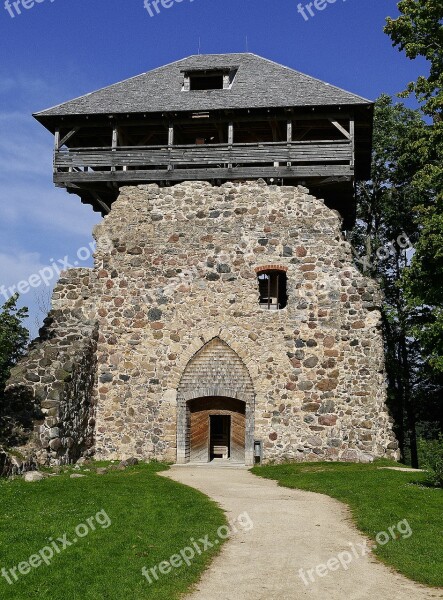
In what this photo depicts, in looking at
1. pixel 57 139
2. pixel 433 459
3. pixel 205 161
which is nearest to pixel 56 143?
pixel 57 139

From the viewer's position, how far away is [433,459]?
50.6 feet

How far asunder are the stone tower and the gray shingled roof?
0.13 metres

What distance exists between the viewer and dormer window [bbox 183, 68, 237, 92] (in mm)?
24030

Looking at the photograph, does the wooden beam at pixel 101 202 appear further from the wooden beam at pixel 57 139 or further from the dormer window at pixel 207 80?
the dormer window at pixel 207 80

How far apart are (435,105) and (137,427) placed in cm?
1326

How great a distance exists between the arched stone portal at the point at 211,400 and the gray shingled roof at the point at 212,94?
7.94m

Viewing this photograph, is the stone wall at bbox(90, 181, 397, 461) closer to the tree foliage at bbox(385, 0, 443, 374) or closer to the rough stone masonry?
the rough stone masonry

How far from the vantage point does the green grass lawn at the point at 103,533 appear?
25.8 feet

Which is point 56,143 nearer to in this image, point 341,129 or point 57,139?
point 57,139

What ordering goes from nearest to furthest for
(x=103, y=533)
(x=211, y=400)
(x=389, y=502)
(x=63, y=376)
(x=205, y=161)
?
(x=103, y=533)
(x=389, y=502)
(x=63, y=376)
(x=211, y=400)
(x=205, y=161)

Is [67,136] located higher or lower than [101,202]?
higher

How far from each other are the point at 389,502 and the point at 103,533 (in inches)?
229

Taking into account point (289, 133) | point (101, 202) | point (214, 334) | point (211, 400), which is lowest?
point (211, 400)

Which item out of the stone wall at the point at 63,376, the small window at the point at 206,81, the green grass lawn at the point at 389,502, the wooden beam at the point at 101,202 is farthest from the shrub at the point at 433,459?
the small window at the point at 206,81
